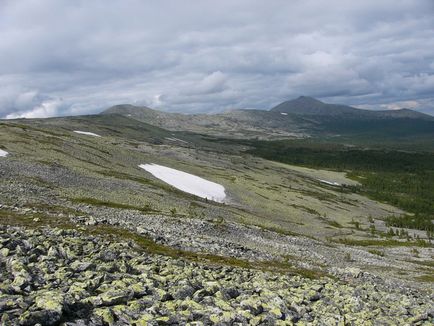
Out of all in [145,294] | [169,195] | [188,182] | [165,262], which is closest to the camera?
[145,294]

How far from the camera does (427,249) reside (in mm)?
96750

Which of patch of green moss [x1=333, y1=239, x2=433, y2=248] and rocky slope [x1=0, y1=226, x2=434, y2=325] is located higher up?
rocky slope [x1=0, y1=226, x2=434, y2=325]

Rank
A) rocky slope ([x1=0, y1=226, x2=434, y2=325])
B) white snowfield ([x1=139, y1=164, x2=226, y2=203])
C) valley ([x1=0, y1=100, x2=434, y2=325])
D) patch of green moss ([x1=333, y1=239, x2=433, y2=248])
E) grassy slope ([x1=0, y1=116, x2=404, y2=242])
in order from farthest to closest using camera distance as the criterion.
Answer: white snowfield ([x1=139, y1=164, x2=226, y2=203]), patch of green moss ([x1=333, y1=239, x2=433, y2=248]), grassy slope ([x1=0, y1=116, x2=404, y2=242]), valley ([x1=0, y1=100, x2=434, y2=325]), rocky slope ([x1=0, y1=226, x2=434, y2=325])

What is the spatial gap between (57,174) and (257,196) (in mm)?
66465

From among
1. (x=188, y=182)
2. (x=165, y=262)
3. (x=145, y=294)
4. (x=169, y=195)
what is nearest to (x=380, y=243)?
(x=169, y=195)

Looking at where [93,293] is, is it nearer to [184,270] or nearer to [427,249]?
[184,270]

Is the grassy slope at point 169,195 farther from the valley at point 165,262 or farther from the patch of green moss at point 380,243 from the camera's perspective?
the patch of green moss at point 380,243

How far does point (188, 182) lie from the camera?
130250 mm

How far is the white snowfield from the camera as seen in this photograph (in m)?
120

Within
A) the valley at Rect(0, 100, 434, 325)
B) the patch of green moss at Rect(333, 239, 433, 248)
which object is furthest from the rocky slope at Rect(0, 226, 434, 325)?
the patch of green moss at Rect(333, 239, 433, 248)

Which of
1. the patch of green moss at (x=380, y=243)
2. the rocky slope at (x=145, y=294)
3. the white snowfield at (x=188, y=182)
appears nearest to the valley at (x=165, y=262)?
the rocky slope at (x=145, y=294)

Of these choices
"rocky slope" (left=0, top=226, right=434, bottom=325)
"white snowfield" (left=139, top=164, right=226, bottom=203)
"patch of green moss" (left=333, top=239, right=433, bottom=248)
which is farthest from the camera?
"white snowfield" (left=139, top=164, right=226, bottom=203)

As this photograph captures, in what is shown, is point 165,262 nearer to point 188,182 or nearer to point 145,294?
point 145,294

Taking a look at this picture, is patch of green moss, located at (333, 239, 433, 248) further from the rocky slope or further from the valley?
the rocky slope
